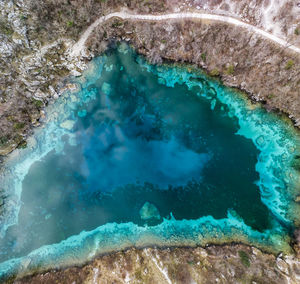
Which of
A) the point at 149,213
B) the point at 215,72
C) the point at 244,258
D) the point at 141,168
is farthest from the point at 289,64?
the point at 149,213

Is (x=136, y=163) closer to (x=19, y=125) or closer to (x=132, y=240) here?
(x=132, y=240)

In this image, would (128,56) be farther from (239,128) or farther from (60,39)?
(239,128)

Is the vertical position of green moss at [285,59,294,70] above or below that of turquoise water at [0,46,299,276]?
above

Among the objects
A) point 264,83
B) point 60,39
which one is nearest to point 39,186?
point 60,39

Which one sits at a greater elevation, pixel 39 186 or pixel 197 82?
pixel 197 82

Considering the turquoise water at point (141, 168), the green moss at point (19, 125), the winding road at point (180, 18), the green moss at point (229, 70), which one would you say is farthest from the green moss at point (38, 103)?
the green moss at point (229, 70)

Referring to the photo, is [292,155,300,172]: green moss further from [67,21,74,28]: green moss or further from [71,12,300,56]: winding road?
[67,21,74,28]: green moss

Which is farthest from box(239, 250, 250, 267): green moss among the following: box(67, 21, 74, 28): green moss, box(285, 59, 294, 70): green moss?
box(67, 21, 74, 28): green moss
